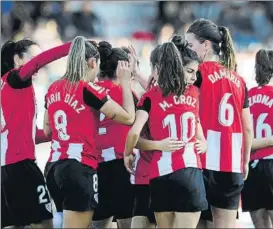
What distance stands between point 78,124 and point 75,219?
73cm

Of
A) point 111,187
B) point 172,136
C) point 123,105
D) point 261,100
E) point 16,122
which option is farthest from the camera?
point 261,100

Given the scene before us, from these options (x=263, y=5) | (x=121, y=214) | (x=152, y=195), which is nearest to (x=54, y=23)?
(x=263, y=5)

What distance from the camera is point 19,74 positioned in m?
9.21

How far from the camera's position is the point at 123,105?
894 centimetres

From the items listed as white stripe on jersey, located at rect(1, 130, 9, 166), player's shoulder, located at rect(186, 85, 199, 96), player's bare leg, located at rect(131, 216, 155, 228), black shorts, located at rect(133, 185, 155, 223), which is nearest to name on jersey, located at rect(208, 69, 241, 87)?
player's shoulder, located at rect(186, 85, 199, 96)

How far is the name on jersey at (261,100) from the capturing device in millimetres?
10047

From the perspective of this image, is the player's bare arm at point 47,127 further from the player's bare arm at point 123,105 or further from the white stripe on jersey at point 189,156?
the white stripe on jersey at point 189,156

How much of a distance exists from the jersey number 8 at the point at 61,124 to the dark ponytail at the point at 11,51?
919 millimetres

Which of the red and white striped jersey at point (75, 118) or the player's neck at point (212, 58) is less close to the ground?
the player's neck at point (212, 58)

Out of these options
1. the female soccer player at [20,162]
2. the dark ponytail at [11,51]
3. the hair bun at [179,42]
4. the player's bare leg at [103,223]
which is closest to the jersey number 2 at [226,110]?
the hair bun at [179,42]

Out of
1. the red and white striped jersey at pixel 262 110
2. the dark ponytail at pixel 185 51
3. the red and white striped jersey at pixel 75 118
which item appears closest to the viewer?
the dark ponytail at pixel 185 51

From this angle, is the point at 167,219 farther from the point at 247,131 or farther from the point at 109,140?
the point at 109,140

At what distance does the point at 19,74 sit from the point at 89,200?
3.86 feet

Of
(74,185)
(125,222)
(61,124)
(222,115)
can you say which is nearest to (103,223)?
(125,222)
